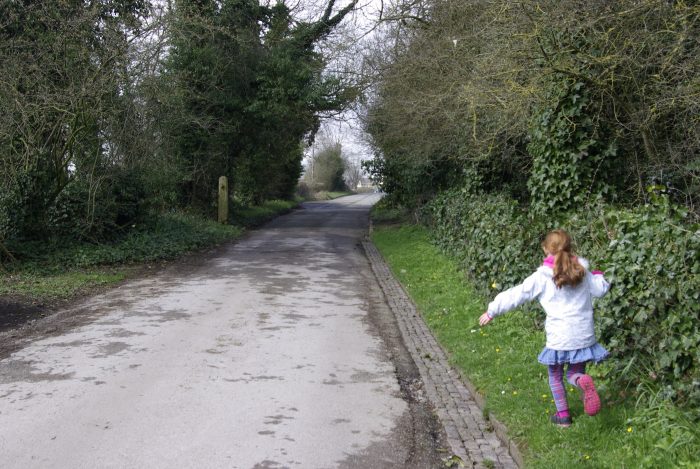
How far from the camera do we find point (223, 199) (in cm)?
2688

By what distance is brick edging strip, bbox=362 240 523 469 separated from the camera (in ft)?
16.5

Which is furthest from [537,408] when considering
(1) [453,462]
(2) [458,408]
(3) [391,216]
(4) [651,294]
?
(3) [391,216]

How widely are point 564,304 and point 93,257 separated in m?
13.2

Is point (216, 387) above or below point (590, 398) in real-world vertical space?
below

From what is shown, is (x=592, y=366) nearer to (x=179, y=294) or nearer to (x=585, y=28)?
(x=585, y=28)

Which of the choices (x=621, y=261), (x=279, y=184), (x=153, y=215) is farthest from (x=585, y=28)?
(x=279, y=184)

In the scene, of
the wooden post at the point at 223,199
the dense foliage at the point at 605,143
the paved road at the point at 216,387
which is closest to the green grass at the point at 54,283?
the paved road at the point at 216,387

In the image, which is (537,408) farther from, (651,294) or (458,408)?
(651,294)

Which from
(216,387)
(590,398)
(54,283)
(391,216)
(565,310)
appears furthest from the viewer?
(391,216)

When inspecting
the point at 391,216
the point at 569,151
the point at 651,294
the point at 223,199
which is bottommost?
the point at 391,216

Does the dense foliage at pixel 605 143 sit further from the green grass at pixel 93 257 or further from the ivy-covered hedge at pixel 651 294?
the green grass at pixel 93 257

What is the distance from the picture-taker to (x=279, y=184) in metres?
47.7

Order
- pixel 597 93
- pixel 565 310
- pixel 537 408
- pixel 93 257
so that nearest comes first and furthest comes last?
1. pixel 565 310
2. pixel 537 408
3. pixel 597 93
4. pixel 93 257

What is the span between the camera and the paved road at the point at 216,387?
16.3ft
